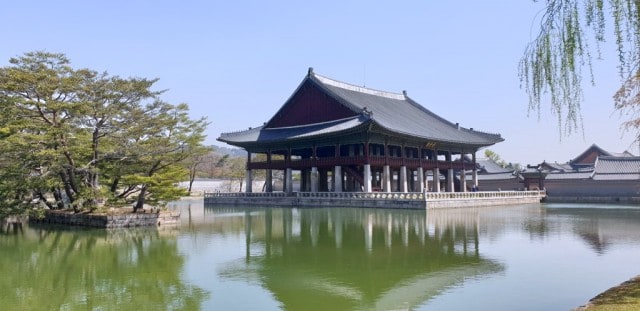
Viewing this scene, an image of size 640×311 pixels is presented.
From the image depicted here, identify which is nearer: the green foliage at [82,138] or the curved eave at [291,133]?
the green foliage at [82,138]

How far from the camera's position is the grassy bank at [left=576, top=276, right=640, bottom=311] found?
7.30 m

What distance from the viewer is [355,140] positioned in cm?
4484

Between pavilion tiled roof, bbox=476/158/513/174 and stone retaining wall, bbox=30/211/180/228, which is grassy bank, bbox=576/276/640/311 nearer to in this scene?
stone retaining wall, bbox=30/211/180/228

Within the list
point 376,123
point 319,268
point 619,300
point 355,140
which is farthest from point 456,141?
point 619,300

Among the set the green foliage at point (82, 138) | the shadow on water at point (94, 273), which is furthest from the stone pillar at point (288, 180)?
the shadow on water at point (94, 273)

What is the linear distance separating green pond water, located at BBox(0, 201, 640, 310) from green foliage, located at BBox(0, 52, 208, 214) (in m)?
3.78

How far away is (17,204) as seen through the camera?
85.6ft

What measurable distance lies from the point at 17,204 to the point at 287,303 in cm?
2249

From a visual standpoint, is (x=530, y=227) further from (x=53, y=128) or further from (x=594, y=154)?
(x=594, y=154)

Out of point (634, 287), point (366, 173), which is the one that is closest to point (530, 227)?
point (634, 287)

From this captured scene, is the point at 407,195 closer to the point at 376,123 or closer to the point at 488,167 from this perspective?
the point at 376,123

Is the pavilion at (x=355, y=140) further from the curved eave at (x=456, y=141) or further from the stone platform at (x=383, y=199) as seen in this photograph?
the stone platform at (x=383, y=199)

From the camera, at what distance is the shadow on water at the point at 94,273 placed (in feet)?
33.4

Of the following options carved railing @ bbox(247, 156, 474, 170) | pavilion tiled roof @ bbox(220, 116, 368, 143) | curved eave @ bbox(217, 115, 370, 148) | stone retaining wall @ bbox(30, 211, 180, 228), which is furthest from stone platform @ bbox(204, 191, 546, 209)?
stone retaining wall @ bbox(30, 211, 180, 228)
